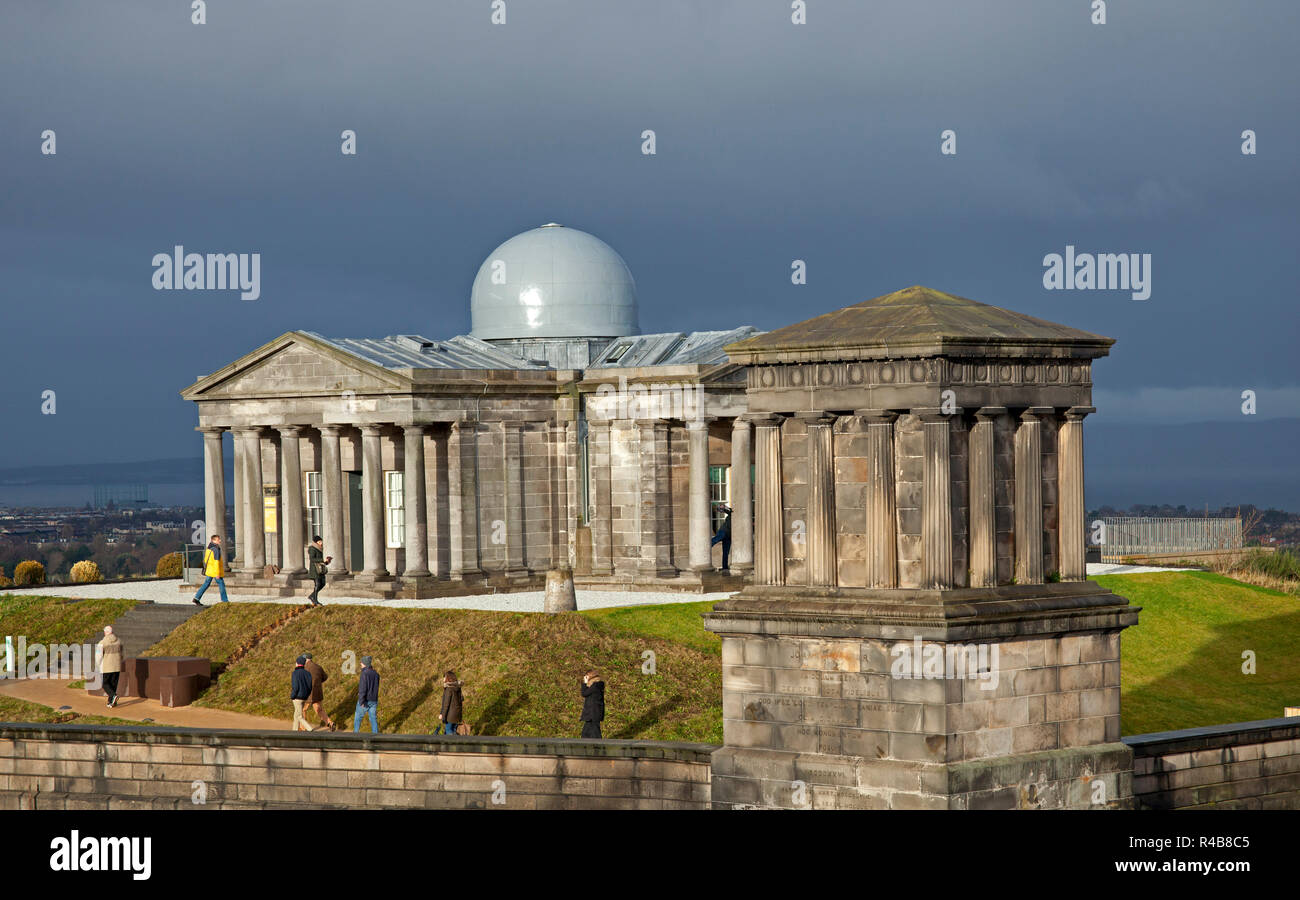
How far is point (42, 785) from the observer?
2539 centimetres

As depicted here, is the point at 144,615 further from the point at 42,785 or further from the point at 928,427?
the point at 928,427

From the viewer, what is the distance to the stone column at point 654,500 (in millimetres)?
42656

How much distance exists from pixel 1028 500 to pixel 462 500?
2347cm

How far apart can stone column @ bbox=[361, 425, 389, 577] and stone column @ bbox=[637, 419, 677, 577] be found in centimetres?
630

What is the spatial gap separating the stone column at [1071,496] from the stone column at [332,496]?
25089 millimetres

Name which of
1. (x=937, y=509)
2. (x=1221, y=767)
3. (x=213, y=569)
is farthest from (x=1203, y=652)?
(x=213, y=569)

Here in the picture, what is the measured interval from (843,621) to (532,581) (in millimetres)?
24148

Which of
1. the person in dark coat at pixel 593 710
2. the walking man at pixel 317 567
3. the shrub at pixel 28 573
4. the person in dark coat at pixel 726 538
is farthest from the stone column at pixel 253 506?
the person in dark coat at pixel 593 710

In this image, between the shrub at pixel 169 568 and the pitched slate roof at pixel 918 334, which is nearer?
the pitched slate roof at pixel 918 334

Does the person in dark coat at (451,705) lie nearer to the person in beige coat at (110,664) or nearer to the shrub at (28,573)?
the person in beige coat at (110,664)

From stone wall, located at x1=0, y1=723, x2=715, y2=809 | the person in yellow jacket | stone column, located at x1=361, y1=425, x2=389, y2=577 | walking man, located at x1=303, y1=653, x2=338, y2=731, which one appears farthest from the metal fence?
stone wall, located at x1=0, y1=723, x2=715, y2=809

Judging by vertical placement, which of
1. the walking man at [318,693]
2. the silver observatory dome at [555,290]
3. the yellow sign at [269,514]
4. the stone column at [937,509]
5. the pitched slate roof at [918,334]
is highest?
the silver observatory dome at [555,290]

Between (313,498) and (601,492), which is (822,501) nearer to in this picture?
(601,492)
